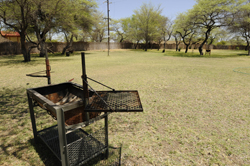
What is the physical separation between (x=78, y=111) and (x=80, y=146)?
678 mm

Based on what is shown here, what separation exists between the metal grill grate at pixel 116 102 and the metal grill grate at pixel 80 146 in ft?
1.78

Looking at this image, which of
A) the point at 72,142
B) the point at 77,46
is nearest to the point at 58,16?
the point at 72,142

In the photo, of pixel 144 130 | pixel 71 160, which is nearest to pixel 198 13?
pixel 144 130

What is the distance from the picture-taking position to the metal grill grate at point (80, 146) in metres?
2.21

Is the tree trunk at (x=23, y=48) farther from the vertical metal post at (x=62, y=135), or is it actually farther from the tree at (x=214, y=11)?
the tree at (x=214, y=11)

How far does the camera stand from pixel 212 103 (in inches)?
192

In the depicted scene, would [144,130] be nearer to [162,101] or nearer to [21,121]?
[162,101]

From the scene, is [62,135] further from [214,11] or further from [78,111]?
[214,11]

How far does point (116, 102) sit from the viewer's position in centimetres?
214

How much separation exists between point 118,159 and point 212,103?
3.85 metres

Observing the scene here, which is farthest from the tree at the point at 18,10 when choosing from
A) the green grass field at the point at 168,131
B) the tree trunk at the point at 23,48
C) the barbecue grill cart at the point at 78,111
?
the barbecue grill cart at the point at 78,111

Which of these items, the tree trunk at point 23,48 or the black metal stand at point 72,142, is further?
the tree trunk at point 23,48

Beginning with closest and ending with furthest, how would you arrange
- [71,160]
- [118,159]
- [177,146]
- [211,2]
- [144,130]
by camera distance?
[71,160] → [118,159] → [177,146] → [144,130] → [211,2]

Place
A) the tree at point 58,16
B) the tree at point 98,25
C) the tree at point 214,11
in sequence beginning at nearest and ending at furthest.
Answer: the tree at point 58,16 < the tree at point 214,11 < the tree at point 98,25
